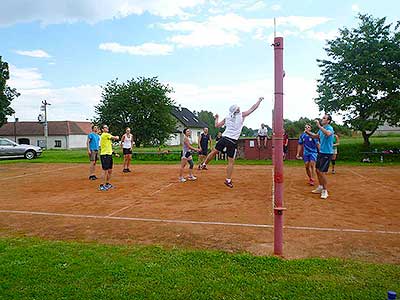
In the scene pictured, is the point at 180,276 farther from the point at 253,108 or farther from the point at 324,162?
the point at 324,162

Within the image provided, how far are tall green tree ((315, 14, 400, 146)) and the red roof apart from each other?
60510 millimetres

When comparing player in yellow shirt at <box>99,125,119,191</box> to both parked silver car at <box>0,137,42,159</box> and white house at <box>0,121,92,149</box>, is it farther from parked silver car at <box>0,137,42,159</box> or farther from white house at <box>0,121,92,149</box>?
white house at <box>0,121,92,149</box>

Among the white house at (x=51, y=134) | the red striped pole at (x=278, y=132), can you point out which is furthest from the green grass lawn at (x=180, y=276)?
the white house at (x=51, y=134)

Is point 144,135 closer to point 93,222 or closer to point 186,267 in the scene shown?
point 93,222

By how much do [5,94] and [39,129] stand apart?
26.3 metres

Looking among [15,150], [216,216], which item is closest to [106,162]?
→ [216,216]

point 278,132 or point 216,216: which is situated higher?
point 278,132

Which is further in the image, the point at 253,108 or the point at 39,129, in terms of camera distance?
the point at 39,129

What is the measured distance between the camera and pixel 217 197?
8.30 m

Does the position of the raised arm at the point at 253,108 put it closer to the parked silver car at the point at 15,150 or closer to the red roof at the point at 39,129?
the parked silver car at the point at 15,150

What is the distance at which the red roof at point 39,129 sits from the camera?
233 feet

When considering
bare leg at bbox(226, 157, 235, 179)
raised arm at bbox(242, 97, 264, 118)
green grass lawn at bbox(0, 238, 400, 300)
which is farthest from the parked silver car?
green grass lawn at bbox(0, 238, 400, 300)

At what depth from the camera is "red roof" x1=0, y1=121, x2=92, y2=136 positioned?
2800 inches

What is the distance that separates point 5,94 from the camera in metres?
46.8
